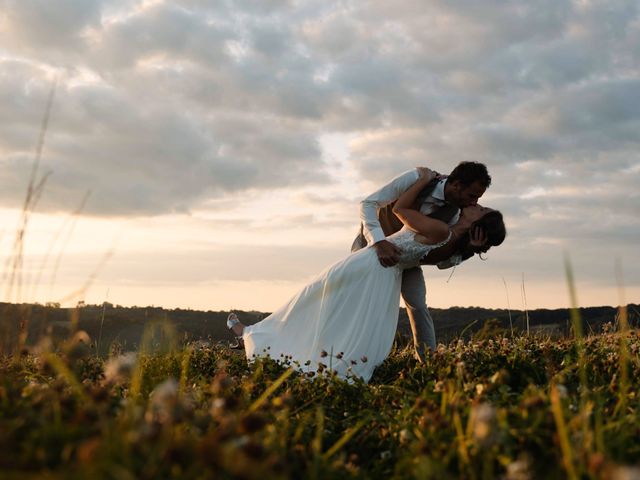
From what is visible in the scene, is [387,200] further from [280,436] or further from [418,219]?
[280,436]

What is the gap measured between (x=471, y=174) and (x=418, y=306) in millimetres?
1962

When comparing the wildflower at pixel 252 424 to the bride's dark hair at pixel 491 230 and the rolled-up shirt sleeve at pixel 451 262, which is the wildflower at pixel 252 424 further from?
the rolled-up shirt sleeve at pixel 451 262

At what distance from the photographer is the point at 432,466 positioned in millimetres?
3047

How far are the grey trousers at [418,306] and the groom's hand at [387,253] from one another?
774 mm

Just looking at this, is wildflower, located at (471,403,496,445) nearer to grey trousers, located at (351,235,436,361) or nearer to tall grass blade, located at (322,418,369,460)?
tall grass blade, located at (322,418,369,460)

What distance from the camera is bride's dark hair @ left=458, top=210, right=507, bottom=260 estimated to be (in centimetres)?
860

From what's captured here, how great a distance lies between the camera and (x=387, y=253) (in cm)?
840

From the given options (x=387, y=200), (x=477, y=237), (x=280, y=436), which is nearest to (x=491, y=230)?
(x=477, y=237)

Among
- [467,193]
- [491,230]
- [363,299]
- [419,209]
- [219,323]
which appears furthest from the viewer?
[219,323]

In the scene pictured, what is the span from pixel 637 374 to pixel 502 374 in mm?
3040

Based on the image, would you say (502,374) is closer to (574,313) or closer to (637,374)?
(574,313)

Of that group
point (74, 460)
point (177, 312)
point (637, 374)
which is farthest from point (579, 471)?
point (177, 312)

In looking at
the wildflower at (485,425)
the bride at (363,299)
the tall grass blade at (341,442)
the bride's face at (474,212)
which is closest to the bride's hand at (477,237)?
the bride at (363,299)

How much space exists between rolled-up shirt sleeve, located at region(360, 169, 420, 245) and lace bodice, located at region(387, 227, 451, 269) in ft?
0.71
